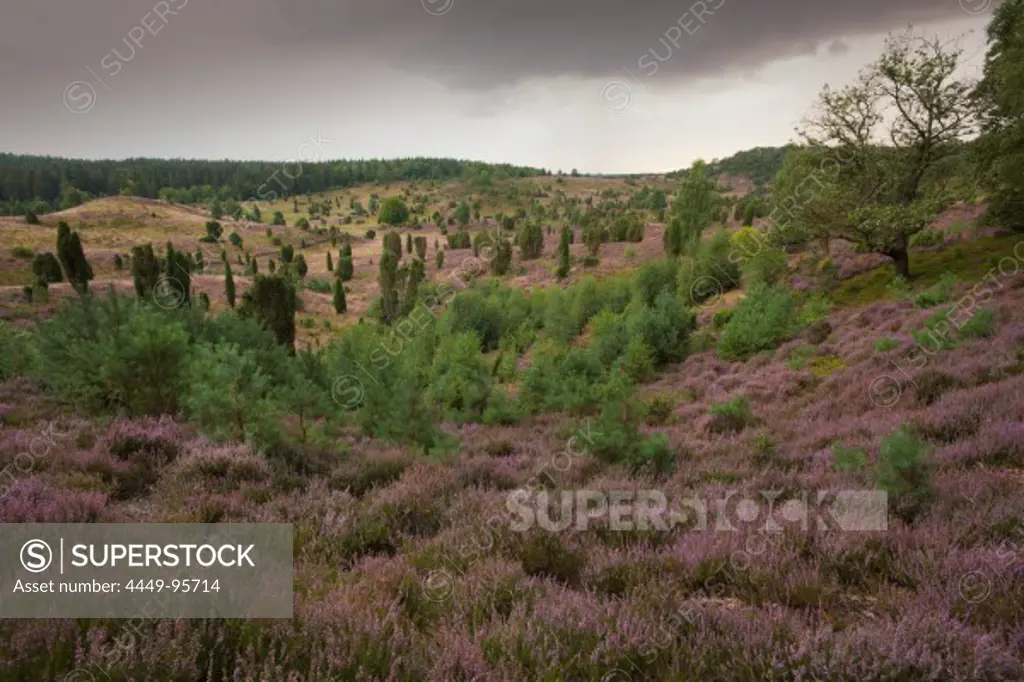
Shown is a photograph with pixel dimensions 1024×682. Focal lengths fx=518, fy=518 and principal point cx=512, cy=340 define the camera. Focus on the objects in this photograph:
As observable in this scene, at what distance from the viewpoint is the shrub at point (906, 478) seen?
188 inches

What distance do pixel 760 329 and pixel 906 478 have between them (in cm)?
1779

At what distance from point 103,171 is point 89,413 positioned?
229m

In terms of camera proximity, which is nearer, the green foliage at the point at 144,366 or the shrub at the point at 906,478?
the shrub at the point at 906,478

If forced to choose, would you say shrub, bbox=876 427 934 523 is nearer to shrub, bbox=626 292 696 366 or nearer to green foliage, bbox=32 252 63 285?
shrub, bbox=626 292 696 366

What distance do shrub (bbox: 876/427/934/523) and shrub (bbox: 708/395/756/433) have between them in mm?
5862

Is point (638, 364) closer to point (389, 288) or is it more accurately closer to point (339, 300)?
point (389, 288)

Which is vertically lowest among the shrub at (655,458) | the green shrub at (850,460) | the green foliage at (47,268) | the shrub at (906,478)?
the green foliage at (47,268)

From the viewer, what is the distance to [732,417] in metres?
11.5

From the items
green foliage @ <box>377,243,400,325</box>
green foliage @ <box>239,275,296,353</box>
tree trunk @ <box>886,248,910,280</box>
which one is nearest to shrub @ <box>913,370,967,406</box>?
tree trunk @ <box>886,248,910,280</box>

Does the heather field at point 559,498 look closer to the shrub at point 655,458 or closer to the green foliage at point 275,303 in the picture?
the shrub at point 655,458

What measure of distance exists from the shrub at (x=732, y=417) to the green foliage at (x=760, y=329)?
403 inches

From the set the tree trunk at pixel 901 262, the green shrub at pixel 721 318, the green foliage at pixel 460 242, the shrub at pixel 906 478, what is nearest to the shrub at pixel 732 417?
the shrub at pixel 906 478

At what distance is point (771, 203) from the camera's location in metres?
26.9

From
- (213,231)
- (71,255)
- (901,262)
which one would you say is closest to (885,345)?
(901,262)
